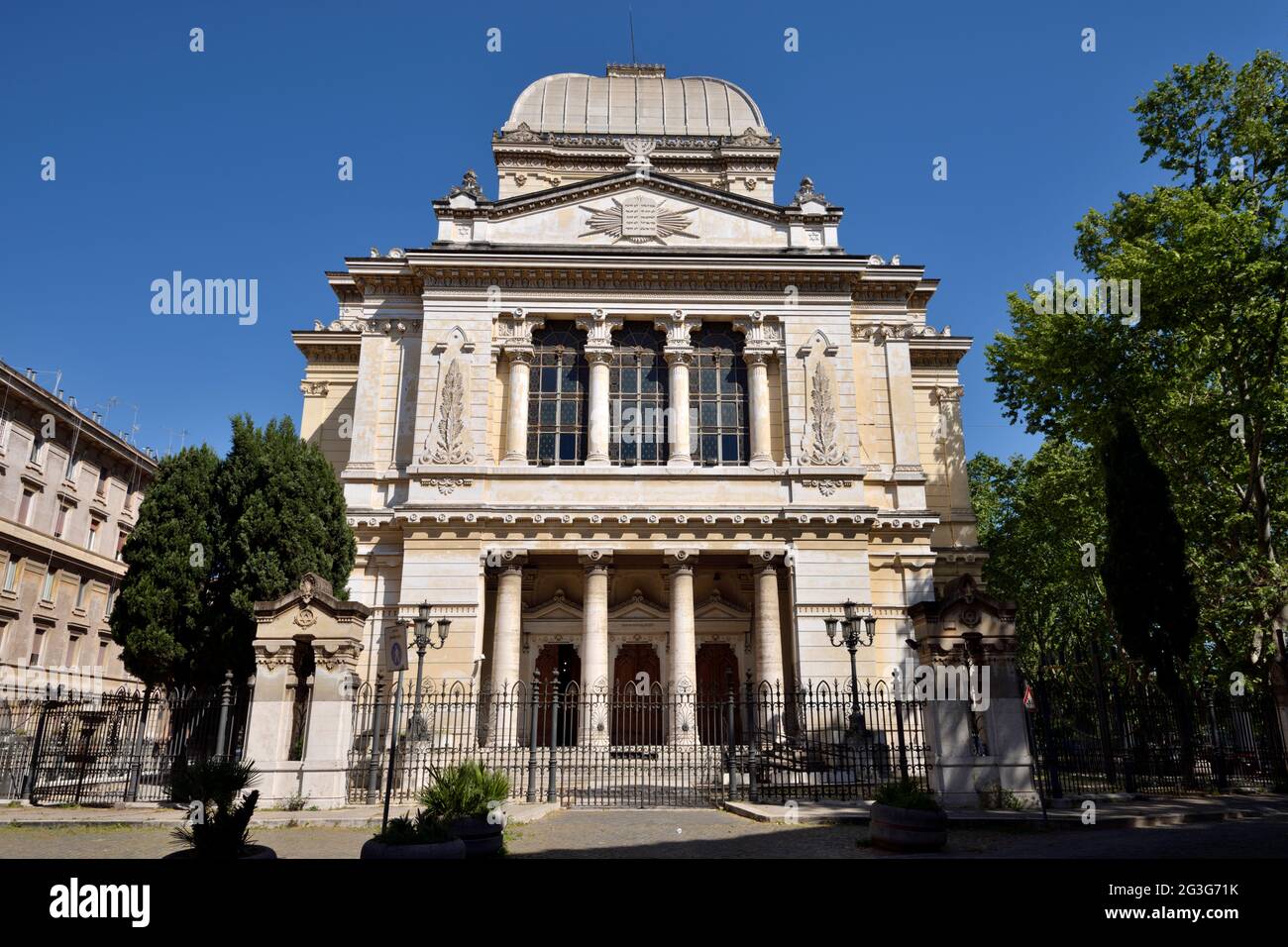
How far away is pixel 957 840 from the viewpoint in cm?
1240

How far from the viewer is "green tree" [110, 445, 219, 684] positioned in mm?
22750

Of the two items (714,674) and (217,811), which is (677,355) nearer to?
(714,674)

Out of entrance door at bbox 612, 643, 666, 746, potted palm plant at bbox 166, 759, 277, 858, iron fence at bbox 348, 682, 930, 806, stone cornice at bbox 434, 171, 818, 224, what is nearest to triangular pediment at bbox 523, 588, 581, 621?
entrance door at bbox 612, 643, 666, 746

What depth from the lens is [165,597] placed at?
22.9 meters

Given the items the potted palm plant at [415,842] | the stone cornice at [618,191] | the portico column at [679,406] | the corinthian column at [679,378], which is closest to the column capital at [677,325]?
the corinthian column at [679,378]

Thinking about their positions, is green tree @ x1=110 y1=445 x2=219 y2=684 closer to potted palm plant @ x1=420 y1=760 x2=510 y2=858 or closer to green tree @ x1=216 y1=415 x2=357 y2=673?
green tree @ x1=216 y1=415 x2=357 y2=673

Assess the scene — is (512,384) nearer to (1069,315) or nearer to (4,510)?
(1069,315)

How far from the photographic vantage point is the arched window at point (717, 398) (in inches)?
1163

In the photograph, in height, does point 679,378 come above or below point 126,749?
above

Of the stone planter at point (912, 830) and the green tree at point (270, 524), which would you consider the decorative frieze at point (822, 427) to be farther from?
the stone planter at point (912, 830)

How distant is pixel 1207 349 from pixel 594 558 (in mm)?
19875

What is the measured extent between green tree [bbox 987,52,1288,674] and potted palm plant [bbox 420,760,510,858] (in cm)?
2084

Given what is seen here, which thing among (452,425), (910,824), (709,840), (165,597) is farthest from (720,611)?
(910,824)

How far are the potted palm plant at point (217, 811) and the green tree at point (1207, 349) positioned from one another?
23.8 m
